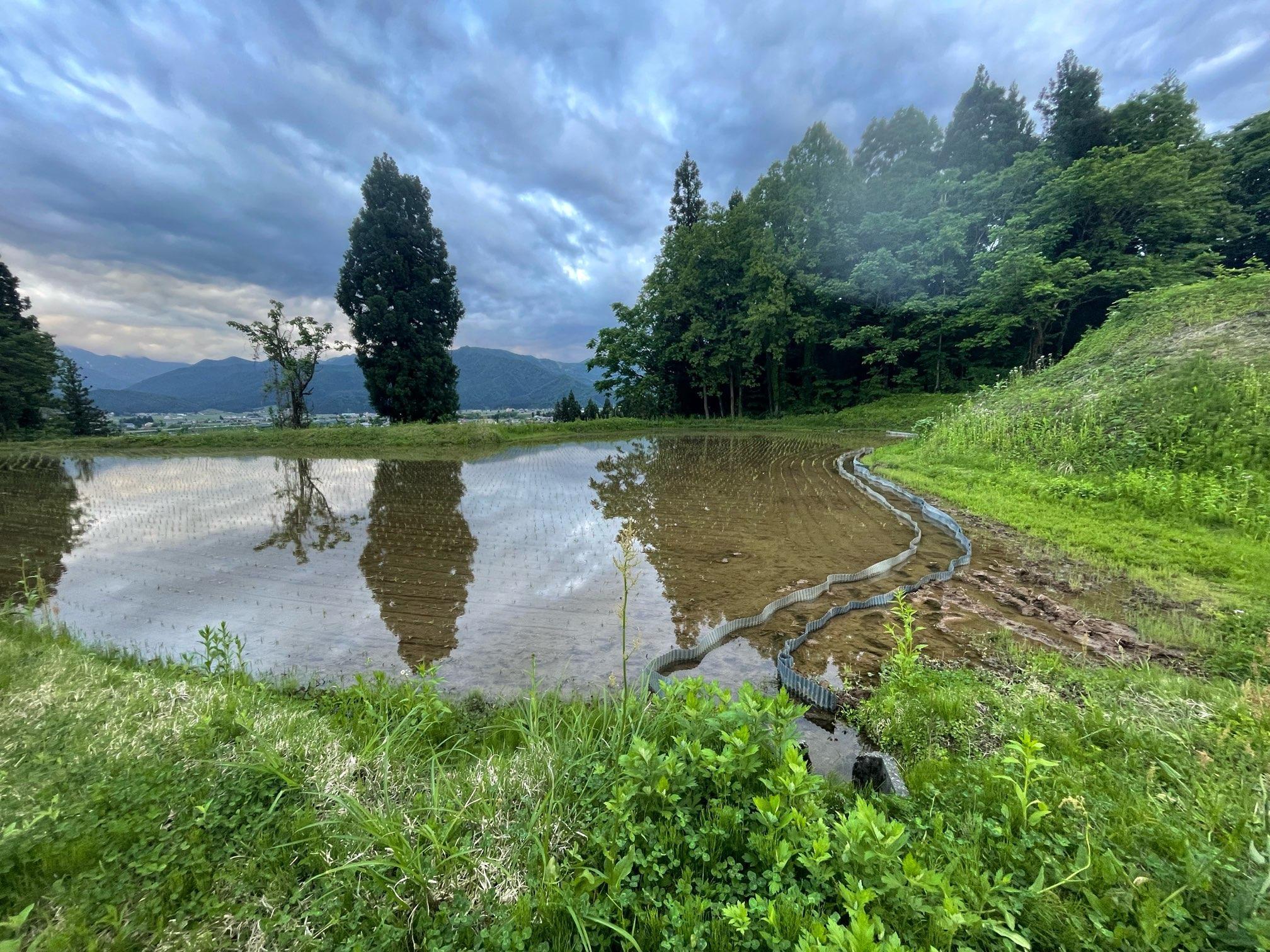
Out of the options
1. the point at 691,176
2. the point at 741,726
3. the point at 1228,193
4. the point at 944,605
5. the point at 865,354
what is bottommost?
the point at 944,605

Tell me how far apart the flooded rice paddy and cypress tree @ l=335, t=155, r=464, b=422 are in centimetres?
1489

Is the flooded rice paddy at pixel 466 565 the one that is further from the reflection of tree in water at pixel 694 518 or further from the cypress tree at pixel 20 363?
the cypress tree at pixel 20 363

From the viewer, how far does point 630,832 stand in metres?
2.04

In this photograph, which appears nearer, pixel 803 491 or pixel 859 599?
pixel 859 599

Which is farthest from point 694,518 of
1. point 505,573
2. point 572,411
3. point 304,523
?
point 572,411

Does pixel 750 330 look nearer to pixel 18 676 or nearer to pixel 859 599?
pixel 859 599

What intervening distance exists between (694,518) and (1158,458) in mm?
7771

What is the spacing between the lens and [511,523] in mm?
9922

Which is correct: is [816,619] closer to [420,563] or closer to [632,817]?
[632,817]

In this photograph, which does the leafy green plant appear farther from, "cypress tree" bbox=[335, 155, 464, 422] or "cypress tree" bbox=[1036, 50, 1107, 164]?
"cypress tree" bbox=[1036, 50, 1107, 164]

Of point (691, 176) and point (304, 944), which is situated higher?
point (691, 176)

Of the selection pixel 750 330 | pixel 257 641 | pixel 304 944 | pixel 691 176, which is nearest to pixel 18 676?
pixel 257 641

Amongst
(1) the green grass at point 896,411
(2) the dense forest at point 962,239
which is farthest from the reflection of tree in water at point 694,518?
(2) the dense forest at point 962,239

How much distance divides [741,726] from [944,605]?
404 cm
